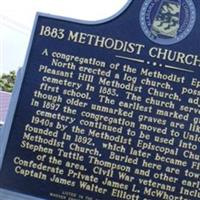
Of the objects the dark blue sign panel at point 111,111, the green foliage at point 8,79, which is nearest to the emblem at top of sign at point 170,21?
the dark blue sign panel at point 111,111

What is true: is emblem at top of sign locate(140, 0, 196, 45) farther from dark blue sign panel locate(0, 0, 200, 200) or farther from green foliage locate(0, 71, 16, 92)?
green foliage locate(0, 71, 16, 92)

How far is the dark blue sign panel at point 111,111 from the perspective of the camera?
7.78 m

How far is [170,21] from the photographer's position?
315 inches

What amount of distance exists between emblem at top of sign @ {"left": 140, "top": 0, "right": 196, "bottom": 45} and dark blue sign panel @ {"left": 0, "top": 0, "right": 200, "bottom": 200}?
0.01m

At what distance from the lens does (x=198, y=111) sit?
7828 millimetres

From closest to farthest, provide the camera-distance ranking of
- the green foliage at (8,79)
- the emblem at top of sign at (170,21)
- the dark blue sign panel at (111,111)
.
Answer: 1. the dark blue sign panel at (111,111)
2. the emblem at top of sign at (170,21)
3. the green foliage at (8,79)

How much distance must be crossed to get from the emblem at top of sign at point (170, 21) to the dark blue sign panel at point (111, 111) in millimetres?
13

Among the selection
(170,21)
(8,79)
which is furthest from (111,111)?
(8,79)

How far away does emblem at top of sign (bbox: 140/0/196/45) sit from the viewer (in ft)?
26.2

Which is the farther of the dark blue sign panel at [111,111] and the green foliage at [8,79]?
the green foliage at [8,79]

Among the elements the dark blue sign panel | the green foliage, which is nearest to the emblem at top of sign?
the dark blue sign panel

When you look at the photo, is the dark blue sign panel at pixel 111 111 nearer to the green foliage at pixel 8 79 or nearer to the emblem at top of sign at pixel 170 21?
the emblem at top of sign at pixel 170 21

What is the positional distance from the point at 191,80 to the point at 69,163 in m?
1.88

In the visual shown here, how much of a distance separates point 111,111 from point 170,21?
138 cm
